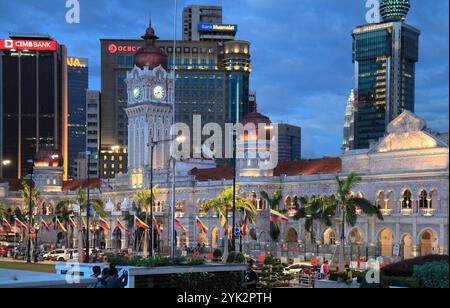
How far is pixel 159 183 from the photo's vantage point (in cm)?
12112

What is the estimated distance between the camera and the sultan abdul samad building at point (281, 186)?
3196 inches

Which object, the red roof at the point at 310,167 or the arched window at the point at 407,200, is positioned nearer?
the arched window at the point at 407,200

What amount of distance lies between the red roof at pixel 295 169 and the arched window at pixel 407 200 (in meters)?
12.8

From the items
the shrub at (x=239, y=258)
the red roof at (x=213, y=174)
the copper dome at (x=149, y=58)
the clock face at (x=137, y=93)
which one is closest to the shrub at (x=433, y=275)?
the shrub at (x=239, y=258)

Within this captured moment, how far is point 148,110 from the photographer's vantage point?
424ft

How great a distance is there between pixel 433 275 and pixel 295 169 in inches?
3140

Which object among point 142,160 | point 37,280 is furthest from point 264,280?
point 142,160

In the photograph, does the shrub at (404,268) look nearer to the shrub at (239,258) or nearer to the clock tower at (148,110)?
the shrub at (239,258)

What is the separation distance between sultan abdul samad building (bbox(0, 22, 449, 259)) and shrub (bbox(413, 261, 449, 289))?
4694cm

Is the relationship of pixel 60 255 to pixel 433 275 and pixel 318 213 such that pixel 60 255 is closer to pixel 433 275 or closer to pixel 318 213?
pixel 318 213
